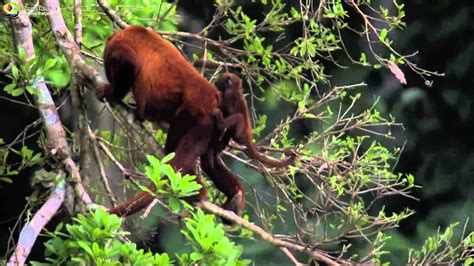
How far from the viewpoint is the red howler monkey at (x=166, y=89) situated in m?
2.07

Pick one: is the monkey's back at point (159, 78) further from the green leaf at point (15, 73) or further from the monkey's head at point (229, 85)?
the green leaf at point (15, 73)

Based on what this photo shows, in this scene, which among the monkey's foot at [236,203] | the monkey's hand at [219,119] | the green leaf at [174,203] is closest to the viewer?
the green leaf at [174,203]

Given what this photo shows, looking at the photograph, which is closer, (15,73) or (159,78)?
(15,73)

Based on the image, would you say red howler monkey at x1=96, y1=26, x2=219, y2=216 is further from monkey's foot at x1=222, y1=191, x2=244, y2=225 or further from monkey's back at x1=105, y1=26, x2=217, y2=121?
monkey's foot at x1=222, y1=191, x2=244, y2=225

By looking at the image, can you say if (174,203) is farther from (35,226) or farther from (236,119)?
(236,119)

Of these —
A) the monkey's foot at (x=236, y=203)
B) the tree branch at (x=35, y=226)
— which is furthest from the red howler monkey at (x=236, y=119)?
the tree branch at (x=35, y=226)

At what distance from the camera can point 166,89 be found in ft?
6.95

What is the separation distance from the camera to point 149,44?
7.19 feet

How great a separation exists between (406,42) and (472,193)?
775 millimetres

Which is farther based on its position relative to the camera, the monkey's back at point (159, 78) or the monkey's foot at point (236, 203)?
the monkey's foot at point (236, 203)

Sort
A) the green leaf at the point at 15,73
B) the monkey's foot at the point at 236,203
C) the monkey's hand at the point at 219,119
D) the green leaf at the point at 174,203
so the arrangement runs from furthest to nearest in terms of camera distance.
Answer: the monkey's foot at the point at 236,203 < the monkey's hand at the point at 219,119 < the green leaf at the point at 15,73 < the green leaf at the point at 174,203

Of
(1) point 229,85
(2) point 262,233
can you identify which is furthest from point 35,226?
(1) point 229,85

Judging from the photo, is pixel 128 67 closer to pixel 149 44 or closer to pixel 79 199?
pixel 149 44

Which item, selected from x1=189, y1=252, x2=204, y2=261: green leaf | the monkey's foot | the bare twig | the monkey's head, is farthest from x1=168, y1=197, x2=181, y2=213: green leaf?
the monkey's foot
